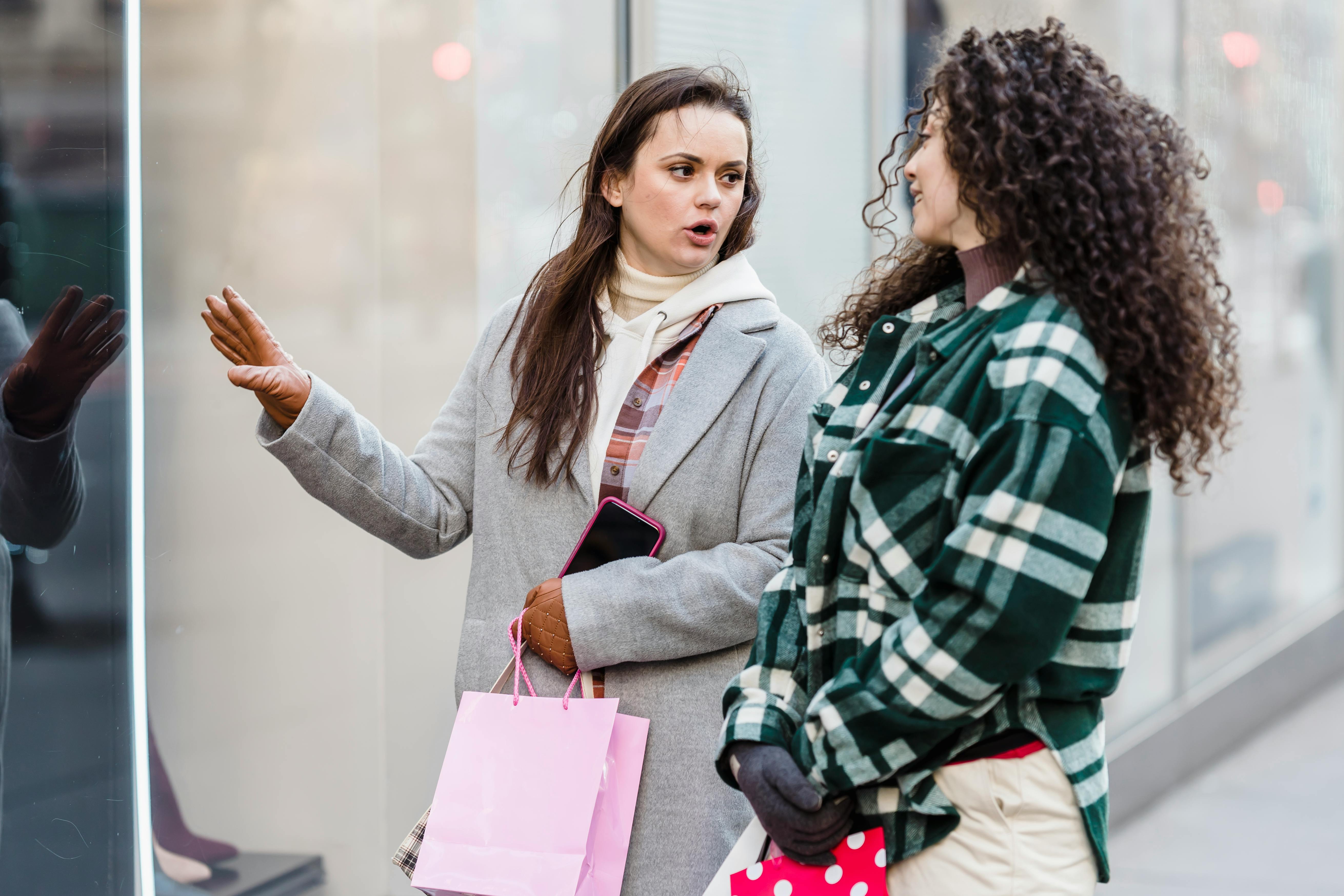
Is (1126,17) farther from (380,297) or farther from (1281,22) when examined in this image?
(380,297)

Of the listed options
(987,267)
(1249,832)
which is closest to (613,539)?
(987,267)

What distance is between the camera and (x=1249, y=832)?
4.55 meters

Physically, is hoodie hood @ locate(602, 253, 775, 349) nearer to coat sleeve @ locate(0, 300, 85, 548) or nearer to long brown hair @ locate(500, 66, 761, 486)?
long brown hair @ locate(500, 66, 761, 486)

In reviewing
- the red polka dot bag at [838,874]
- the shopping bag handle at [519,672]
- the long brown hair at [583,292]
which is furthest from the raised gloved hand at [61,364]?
the red polka dot bag at [838,874]

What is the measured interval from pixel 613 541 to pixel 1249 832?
3568 millimetres

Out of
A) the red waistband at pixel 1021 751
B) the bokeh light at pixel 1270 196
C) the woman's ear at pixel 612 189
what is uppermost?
the bokeh light at pixel 1270 196

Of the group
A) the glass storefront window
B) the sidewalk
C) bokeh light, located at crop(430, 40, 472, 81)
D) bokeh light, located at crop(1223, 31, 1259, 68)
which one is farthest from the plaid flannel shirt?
bokeh light, located at crop(1223, 31, 1259, 68)

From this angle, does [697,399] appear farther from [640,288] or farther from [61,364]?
[61,364]

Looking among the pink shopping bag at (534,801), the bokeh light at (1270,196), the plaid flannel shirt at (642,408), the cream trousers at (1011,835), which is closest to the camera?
the cream trousers at (1011,835)

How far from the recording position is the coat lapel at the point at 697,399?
1962 mm

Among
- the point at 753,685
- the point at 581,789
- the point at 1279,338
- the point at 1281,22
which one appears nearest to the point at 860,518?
the point at 753,685

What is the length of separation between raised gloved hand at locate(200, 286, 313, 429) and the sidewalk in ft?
10.3

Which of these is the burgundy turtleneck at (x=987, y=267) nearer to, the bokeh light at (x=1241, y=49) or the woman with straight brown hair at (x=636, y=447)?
the woman with straight brown hair at (x=636, y=447)

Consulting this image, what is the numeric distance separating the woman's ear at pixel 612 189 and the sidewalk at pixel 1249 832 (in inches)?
116
